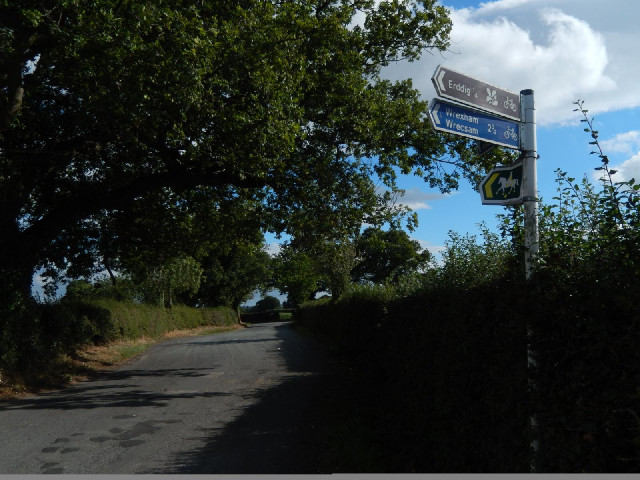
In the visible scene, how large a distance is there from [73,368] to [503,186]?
14.3 metres

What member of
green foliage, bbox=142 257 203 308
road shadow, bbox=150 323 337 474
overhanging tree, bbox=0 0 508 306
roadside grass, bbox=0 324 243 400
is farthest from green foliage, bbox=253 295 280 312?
road shadow, bbox=150 323 337 474

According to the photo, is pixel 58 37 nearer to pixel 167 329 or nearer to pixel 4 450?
pixel 4 450

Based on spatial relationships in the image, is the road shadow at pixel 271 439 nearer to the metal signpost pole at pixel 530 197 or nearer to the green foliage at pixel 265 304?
the metal signpost pole at pixel 530 197

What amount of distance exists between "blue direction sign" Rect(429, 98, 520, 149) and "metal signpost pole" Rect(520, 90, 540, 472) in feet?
0.34

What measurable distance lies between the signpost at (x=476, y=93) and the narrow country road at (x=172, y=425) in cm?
448

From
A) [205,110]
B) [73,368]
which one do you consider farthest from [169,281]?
[205,110]

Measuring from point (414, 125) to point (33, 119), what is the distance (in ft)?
32.2

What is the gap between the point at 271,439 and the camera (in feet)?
25.0

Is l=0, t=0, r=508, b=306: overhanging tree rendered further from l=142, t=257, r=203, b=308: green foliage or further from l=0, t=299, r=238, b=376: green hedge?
l=142, t=257, r=203, b=308: green foliage

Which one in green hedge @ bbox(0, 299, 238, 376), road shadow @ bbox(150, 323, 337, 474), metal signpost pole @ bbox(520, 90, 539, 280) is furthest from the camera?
green hedge @ bbox(0, 299, 238, 376)

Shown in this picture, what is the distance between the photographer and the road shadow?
629 cm

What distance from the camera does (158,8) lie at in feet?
32.1

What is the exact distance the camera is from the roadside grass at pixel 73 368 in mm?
12094

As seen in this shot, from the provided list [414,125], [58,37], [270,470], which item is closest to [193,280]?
[414,125]
